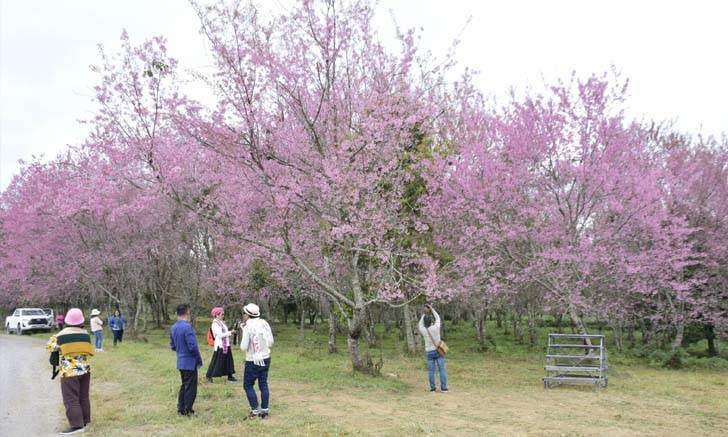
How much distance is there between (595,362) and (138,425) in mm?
12118

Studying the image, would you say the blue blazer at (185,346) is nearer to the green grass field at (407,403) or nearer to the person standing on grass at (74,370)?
the green grass field at (407,403)

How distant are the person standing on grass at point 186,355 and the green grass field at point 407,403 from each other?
0.86 feet

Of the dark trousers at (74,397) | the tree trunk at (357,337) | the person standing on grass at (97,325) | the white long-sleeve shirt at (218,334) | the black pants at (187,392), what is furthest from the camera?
the person standing on grass at (97,325)

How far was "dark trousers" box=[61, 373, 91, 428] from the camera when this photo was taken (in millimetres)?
6824

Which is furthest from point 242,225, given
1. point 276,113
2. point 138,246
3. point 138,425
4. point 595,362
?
point 138,246

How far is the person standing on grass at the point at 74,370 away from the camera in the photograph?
683cm

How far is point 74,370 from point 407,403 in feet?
17.3

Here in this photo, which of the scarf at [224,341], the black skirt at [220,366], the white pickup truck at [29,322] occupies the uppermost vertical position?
the scarf at [224,341]

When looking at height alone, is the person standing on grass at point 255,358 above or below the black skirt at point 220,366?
above

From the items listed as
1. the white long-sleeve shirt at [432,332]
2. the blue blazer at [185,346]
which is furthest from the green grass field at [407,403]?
the white long-sleeve shirt at [432,332]

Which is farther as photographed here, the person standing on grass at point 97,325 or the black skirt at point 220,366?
the person standing on grass at point 97,325

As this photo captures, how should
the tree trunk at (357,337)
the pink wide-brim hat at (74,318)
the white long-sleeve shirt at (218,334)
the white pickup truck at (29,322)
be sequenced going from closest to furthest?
the pink wide-brim hat at (74,318) < the white long-sleeve shirt at (218,334) < the tree trunk at (357,337) < the white pickup truck at (29,322)

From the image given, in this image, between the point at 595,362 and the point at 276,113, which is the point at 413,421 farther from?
the point at 595,362

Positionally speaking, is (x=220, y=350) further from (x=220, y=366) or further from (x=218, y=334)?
(x=218, y=334)
